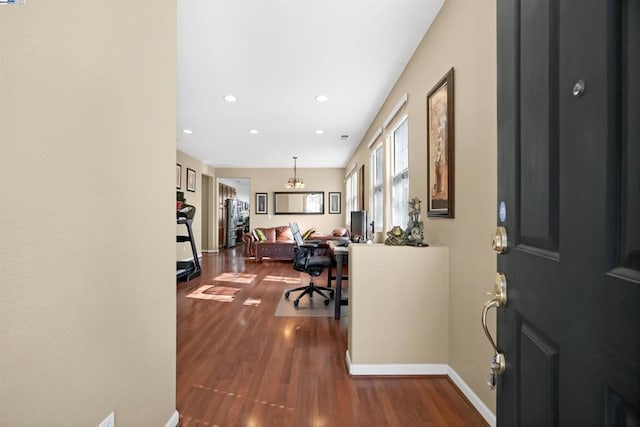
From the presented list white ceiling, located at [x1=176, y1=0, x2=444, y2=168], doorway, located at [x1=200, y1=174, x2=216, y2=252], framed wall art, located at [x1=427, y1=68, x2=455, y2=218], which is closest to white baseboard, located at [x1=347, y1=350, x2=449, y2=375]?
framed wall art, located at [x1=427, y1=68, x2=455, y2=218]

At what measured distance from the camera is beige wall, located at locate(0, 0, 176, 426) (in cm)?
76

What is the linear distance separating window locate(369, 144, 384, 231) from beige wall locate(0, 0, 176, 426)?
12.0 feet

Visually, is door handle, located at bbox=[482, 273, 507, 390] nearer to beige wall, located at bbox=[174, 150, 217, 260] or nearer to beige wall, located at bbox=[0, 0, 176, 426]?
beige wall, located at bbox=[0, 0, 176, 426]

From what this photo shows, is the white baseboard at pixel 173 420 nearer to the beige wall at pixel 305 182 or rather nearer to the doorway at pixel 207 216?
the beige wall at pixel 305 182

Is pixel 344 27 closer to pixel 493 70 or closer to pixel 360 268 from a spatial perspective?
pixel 493 70

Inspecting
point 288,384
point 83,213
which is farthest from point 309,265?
point 83,213

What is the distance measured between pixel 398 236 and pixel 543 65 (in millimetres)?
1805

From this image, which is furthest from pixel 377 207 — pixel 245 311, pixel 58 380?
pixel 58 380

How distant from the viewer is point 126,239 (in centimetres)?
118

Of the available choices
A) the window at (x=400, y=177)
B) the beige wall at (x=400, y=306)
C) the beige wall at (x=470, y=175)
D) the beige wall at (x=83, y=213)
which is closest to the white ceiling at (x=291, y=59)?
the beige wall at (x=470, y=175)

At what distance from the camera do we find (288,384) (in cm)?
199

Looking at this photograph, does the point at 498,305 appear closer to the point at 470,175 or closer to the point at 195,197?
the point at 470,175

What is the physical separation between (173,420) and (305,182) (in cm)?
818

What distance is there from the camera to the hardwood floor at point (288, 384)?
1670 mm
